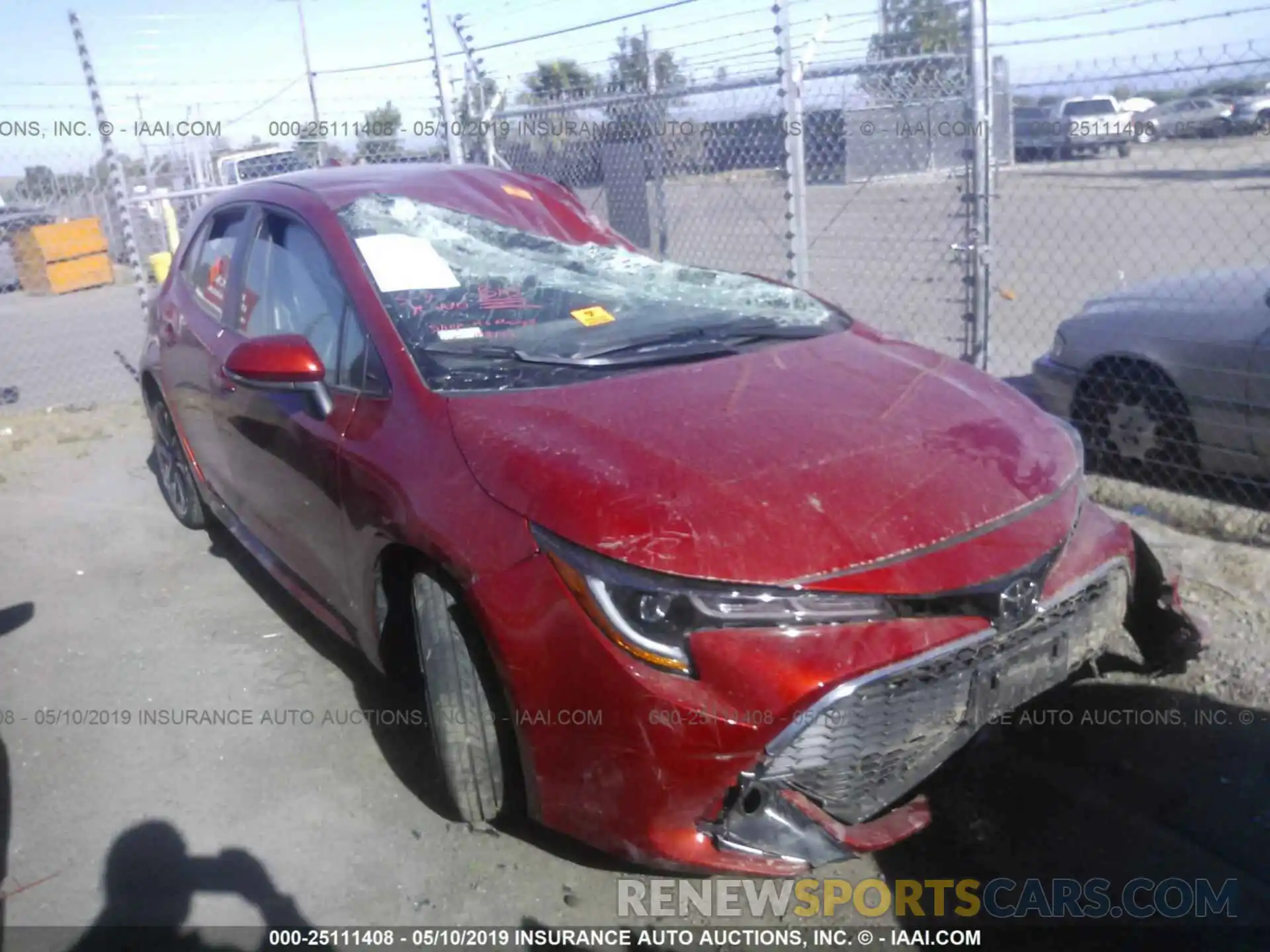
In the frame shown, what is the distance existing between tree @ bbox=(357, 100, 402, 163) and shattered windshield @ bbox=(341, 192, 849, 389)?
6.63 metres

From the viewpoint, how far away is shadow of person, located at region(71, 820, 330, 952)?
9.32 ft

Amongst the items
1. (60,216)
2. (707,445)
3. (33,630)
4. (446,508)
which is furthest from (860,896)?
(60,216)

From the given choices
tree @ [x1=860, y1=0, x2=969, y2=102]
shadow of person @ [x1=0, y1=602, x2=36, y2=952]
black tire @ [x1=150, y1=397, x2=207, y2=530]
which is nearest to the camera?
shadow of person @ [x1=0, y1=602, x2=36, y2=952]

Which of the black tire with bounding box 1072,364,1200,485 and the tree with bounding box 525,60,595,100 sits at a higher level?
the tree with bounding box 525,60,595,100

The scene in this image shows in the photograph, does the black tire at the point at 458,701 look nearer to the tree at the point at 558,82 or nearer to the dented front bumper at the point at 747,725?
the dented front bumper at the point at 747,725

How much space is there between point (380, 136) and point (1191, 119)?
789 centimetres

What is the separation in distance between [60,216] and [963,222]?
19723 mm

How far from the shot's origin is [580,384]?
10.4 feet

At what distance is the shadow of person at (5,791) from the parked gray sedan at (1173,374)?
480cm

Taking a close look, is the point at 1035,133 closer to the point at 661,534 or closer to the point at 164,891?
the point at 661,534

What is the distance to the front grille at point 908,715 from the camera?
7.93ft

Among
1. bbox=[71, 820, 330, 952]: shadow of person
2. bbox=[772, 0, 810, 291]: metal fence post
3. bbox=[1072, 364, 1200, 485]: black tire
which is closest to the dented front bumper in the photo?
bbox=[71, 820, 330, 952]: shadow of person

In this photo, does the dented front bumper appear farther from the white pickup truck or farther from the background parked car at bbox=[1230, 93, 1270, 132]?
the white pickup truck

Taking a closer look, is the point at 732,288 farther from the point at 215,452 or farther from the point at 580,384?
the point at 215,452
